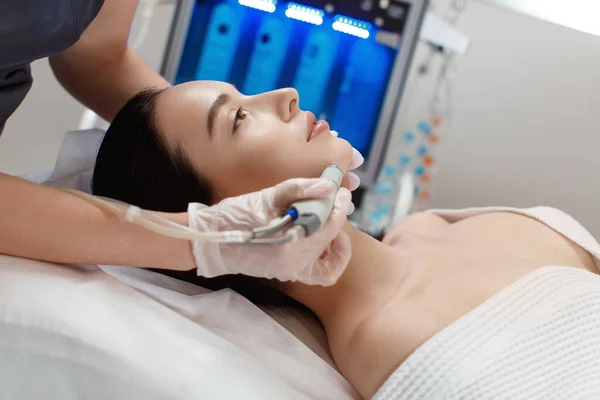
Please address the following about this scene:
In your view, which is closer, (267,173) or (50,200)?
(50,200)

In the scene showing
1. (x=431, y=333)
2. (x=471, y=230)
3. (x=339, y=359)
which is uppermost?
(x=471, y=230)

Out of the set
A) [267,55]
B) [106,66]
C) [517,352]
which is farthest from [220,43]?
[517,352]

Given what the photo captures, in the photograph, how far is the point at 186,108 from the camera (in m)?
0.96

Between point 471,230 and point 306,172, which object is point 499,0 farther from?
point 306,172

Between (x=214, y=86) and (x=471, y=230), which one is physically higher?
(x=214, y=86)

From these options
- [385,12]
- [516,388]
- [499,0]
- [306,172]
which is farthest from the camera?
[385,12]

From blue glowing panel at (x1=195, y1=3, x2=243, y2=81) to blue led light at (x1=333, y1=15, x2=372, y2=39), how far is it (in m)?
0.29

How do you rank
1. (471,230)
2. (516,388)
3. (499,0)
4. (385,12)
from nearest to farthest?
(516,388) < (471,230) < (499,0) < (385,12)

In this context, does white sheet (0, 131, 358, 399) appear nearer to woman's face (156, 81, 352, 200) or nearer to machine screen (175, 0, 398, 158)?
woman's face (156, 81, 352, 200)

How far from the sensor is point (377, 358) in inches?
33.9

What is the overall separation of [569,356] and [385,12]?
3.44 feet

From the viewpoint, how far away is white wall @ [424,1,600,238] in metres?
1.74

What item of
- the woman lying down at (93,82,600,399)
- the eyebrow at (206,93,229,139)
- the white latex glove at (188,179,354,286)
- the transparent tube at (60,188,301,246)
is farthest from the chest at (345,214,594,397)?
the eyebrow at (206,93,229,139)

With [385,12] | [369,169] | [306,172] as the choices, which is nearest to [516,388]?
[306,172]
